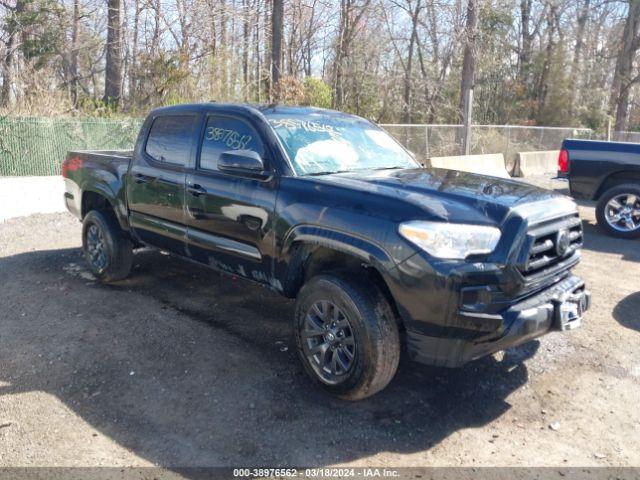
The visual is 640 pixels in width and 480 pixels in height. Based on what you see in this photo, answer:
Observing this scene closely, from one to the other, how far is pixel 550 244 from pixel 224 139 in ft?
8.73

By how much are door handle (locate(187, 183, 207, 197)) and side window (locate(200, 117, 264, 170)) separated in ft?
0.58

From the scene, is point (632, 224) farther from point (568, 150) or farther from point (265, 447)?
point (265, 447)

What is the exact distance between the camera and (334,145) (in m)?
4.59

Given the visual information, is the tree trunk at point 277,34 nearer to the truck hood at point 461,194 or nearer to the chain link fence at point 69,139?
the chain link fence at point 69,139

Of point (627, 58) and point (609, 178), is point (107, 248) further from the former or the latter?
point (627, 58)

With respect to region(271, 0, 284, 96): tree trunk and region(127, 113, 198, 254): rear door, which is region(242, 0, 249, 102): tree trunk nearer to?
region(271, 0, 284, 96): tree trunk

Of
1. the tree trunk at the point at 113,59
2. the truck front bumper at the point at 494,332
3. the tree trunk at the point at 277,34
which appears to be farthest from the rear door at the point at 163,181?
the tree trunk at the point at 113,59

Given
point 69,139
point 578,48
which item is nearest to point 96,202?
point 69,139

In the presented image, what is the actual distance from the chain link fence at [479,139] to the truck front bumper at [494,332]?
10.6m

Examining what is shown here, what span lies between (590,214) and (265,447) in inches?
359

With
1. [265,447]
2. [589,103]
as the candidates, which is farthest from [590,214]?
[589,103]

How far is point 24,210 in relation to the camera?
9891 mm

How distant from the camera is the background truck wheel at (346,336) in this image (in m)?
3.46

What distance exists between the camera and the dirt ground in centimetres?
326
